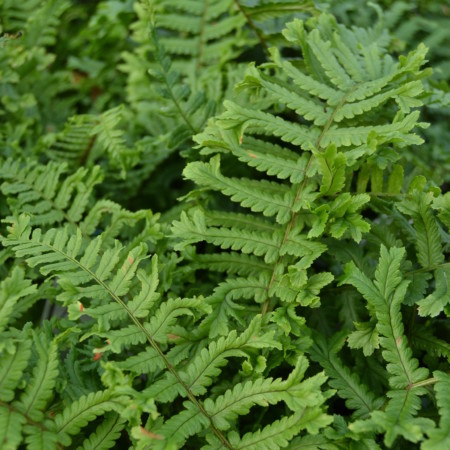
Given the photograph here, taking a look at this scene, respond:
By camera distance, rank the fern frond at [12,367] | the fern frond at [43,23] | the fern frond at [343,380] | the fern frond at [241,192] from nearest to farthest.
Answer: the fern frond at [12,367] → the fern frond at [343,380] → the fern frond at [241,192] → the fern frond at [43,23]

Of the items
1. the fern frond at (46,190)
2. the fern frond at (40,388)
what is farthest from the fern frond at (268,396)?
the fern frond at (46,190)

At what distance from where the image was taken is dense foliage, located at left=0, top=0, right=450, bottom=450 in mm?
1137

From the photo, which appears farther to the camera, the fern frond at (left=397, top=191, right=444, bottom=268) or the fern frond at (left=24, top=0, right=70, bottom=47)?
the fern frond at (left=24, top=0, right=70, bottom=47)

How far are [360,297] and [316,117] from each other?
48cm

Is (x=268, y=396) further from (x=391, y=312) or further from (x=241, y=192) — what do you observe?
(x=241, y=192)

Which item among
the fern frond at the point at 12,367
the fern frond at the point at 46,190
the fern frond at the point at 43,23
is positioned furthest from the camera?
the fern frond at the point at 43,23

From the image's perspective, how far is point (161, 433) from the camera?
1104 mm

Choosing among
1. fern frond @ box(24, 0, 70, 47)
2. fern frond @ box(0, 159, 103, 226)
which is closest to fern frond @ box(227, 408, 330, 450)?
fern frond @ box(0, 159, 103, 226)

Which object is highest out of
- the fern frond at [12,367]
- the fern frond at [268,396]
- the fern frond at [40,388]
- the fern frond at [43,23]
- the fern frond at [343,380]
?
the fern frond at [43,23]

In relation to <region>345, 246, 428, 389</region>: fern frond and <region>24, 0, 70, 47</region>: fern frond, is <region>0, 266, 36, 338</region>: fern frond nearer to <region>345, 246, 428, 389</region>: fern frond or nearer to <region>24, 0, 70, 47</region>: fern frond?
<region>345, 246, 428, 389</region>: fern frond

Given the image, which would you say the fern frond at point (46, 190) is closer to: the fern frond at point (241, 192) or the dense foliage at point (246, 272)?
the dense foliage at point (246, 272)

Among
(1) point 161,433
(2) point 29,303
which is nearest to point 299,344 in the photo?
(1) point 161,433

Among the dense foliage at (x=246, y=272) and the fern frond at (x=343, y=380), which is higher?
the dense foliage at (x=246, y=272)

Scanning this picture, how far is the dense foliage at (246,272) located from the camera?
1.14 m
